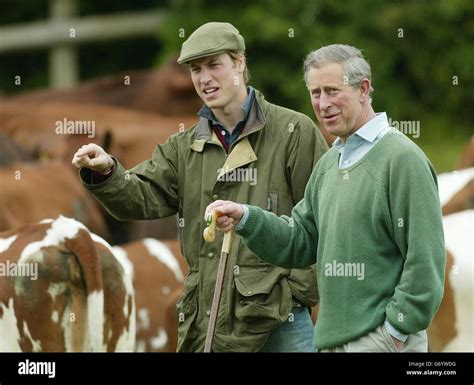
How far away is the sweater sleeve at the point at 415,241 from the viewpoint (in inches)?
185

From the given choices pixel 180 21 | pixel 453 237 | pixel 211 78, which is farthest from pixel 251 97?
pixel 180 21

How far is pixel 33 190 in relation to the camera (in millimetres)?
10859

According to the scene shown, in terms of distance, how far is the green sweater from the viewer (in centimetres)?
472

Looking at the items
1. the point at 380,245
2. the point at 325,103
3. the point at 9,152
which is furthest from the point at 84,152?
the point at 9,152

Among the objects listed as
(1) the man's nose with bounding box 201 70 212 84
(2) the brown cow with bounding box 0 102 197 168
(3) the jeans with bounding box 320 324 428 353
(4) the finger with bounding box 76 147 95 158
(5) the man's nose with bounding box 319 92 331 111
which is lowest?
(3) the jeans with bounding box 320 324 428 353

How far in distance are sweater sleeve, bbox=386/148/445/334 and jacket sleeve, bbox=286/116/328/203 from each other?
2.90 feet

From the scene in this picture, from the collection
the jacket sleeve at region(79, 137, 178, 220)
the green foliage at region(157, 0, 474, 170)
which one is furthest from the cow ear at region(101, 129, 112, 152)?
the jacket sleeve at region(79, 137, 178, 220)

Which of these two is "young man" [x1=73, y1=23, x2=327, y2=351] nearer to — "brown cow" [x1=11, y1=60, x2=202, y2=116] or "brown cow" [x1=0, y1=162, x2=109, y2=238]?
"brown cow" [x1=0, y1=162, x2=109, y2=238]

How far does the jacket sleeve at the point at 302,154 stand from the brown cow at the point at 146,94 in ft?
34.4

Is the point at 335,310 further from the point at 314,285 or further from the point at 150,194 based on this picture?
the point at 150,194

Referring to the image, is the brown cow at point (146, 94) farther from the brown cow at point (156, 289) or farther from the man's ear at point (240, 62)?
the man's ear at point (240, 62)

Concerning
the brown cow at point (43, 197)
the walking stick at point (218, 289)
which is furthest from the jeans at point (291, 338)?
the brown cow at point (43, 197)

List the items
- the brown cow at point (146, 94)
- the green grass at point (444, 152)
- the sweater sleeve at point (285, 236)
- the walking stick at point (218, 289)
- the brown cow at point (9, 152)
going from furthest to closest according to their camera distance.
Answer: the brown cow at point (146, 94) → the green grass at point (444, 152) → the brown cow at point (9, 152) → the walking stick at point (218, 289) → the sweater sleeve at point (285, 236)
